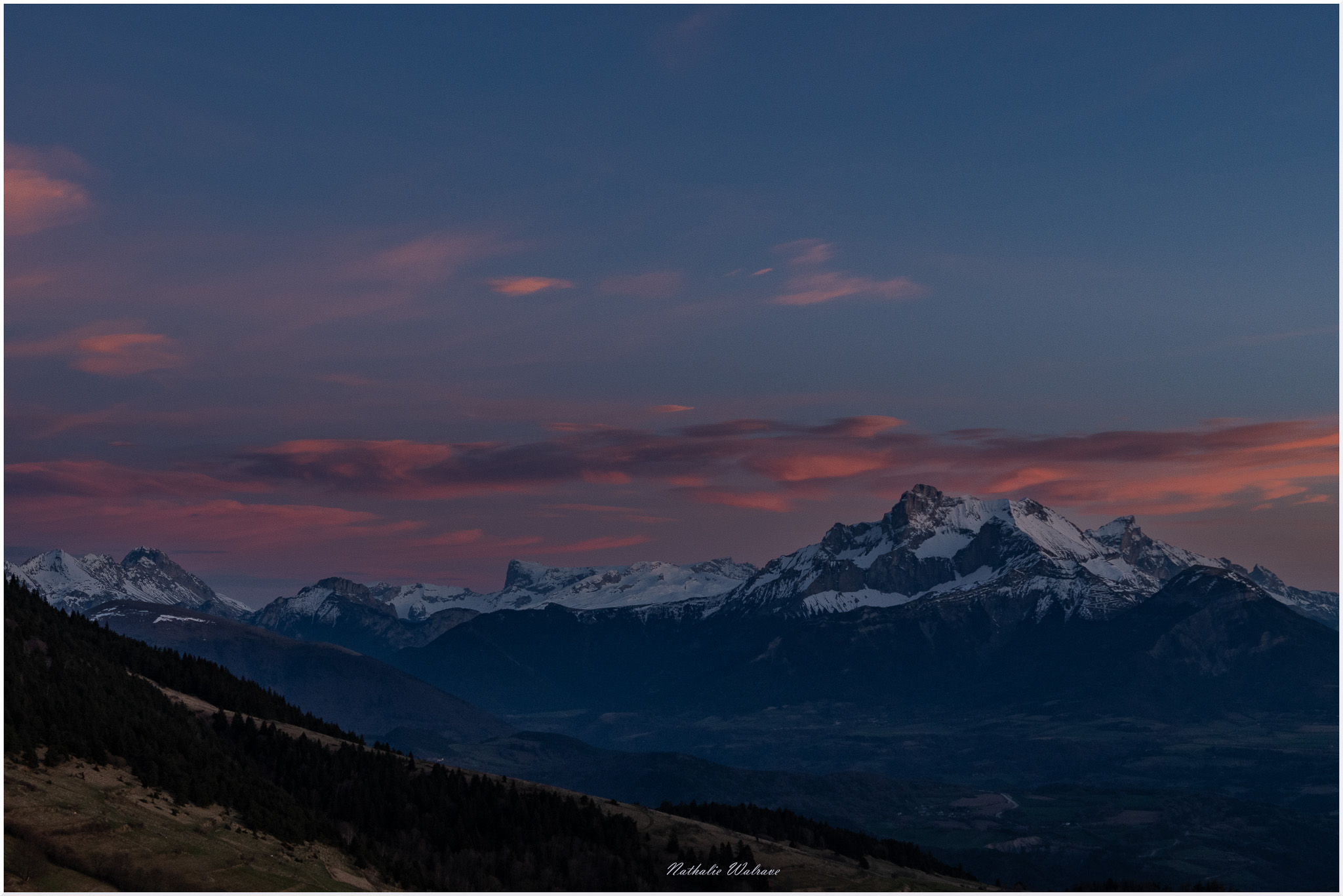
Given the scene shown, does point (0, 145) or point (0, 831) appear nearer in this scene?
point (0, 145)

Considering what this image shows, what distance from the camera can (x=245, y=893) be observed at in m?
156

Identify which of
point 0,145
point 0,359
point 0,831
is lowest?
point 0,831

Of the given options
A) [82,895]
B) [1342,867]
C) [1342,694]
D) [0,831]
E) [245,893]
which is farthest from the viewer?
[245,893]

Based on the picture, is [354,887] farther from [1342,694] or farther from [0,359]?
[1342,694]

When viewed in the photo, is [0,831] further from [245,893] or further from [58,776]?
[58,776]

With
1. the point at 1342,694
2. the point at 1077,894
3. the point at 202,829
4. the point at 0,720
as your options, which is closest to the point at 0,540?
the point at 0,720

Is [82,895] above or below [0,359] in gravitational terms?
below

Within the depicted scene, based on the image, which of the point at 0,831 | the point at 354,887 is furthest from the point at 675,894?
the point at 0,831

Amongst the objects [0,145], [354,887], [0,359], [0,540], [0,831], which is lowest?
[354,887]

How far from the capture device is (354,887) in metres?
186

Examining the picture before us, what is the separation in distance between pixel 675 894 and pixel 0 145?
11850 cm

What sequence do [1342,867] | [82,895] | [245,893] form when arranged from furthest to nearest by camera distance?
1. [245,893]
2. [82,895]
3. [1342,867]

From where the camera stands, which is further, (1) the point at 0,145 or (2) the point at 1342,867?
(2) the point at 1342,867

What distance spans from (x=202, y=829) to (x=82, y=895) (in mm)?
53242
